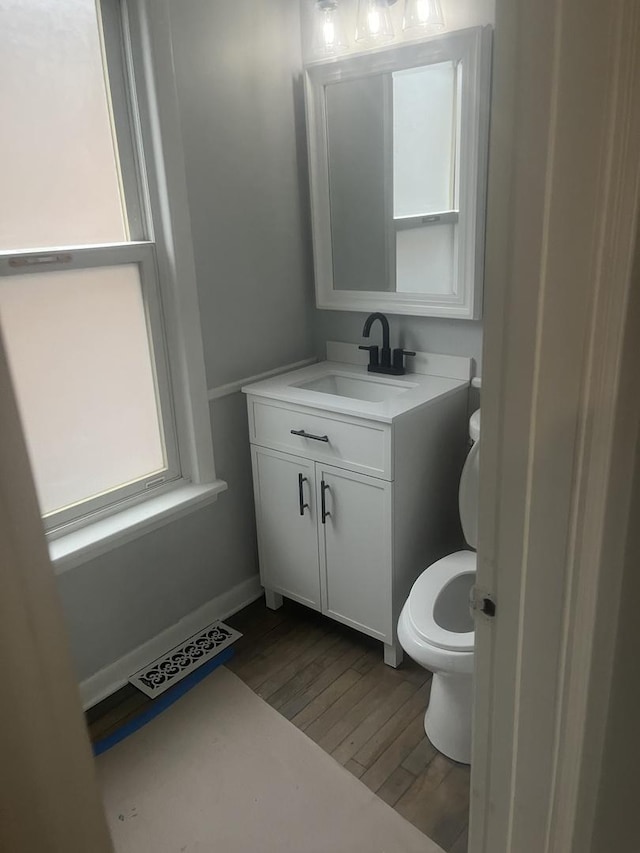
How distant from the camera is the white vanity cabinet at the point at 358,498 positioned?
2000 millimetres

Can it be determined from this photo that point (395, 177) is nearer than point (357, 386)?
Yes

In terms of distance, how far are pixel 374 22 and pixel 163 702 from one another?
226cm

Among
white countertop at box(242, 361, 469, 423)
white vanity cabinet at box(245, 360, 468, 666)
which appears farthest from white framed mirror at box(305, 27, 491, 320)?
white vanity cabinet at box(245, 360, 468, 666)

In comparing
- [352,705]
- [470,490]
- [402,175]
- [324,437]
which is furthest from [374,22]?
[352,705]

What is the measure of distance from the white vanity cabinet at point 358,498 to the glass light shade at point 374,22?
3.75ft

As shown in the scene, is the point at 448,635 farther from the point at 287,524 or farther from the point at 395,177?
the point at 395,177

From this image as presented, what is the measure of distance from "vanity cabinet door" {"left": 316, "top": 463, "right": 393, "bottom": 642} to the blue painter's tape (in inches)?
17.2

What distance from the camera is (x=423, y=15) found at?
77.0 inches

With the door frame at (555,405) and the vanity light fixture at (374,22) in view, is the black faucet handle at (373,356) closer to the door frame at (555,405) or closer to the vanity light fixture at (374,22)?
the vanity light fixture at (374,22)

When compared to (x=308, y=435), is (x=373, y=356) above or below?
above

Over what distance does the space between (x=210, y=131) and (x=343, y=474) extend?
118 centimetres

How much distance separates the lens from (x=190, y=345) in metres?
2.11

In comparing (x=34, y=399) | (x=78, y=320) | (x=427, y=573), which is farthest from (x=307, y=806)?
(x=78, y=320)

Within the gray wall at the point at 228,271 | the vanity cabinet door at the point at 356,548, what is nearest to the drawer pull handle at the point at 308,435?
the vanity cabinet door at the point at 356,548
